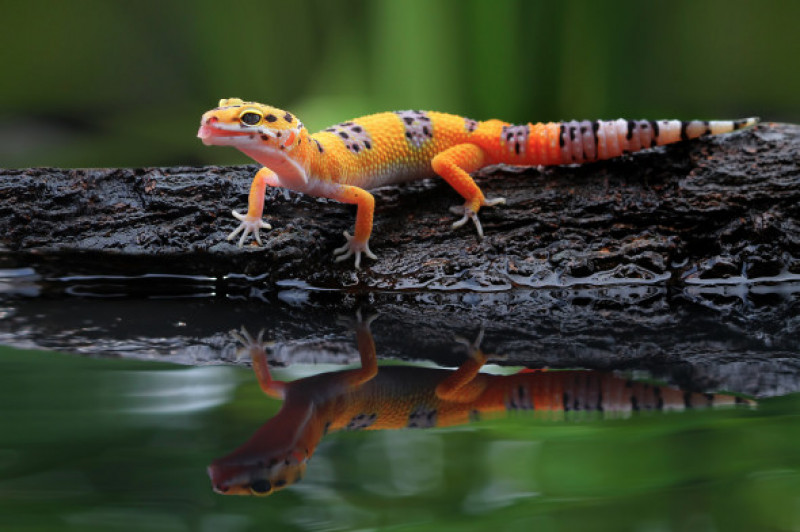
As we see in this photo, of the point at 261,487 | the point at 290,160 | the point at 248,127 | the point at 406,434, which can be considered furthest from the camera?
the point at 290,160

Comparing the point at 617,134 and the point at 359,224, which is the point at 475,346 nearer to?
the point at 359,224

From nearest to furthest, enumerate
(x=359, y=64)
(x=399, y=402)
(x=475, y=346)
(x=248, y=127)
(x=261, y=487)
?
(x=261, y=487), (x=399, y=402), (x=475, y=346), (x=248, y=127), (x=359, y=64)

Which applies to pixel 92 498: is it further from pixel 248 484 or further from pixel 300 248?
pixel 300 248

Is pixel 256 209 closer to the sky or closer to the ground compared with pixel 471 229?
closer to the sky

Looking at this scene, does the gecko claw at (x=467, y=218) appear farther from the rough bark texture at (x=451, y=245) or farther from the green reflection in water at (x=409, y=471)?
the green reflection in water at (x=409, y=471)

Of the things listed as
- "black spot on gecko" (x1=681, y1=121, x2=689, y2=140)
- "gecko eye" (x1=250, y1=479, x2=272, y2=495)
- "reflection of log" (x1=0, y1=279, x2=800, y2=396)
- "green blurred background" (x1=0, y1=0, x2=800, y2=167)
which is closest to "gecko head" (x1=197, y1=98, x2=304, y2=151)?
"reflection of log" (x1=0, y1=279, x2=800, y2=396)

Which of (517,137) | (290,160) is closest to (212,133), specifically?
(290,160)
